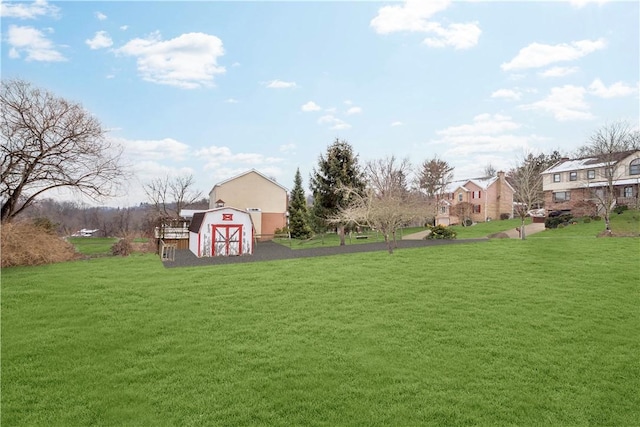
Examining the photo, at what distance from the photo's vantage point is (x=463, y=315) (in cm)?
1015

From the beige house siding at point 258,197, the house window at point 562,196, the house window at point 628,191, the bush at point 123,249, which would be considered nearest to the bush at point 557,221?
the house window at point 562,196

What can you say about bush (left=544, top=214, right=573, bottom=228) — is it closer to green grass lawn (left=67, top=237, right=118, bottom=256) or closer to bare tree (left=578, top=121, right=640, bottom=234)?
bare tree (left=578, top=121, right=640, bottom=234)

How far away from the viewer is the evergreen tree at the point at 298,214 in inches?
1651

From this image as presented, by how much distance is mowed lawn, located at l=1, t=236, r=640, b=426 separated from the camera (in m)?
5.80

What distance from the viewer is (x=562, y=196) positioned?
150 ft

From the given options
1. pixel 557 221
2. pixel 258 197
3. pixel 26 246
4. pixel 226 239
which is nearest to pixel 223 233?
pixel 226 239

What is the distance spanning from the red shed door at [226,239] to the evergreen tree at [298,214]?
14.1m

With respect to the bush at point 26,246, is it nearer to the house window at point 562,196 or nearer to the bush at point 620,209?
the bush at point 620,209

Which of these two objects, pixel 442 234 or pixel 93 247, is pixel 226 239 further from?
pixel 442 234

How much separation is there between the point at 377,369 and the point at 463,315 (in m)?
4.18

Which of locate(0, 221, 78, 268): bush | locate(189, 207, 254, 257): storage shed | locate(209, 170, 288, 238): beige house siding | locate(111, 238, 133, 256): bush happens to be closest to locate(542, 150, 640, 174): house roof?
locate(209, 170, 288, 238): beige house siding

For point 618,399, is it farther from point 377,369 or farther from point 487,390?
point 377,369

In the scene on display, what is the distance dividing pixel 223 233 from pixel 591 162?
141ft

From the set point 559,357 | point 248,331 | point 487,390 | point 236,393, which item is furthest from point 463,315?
point 236,393
